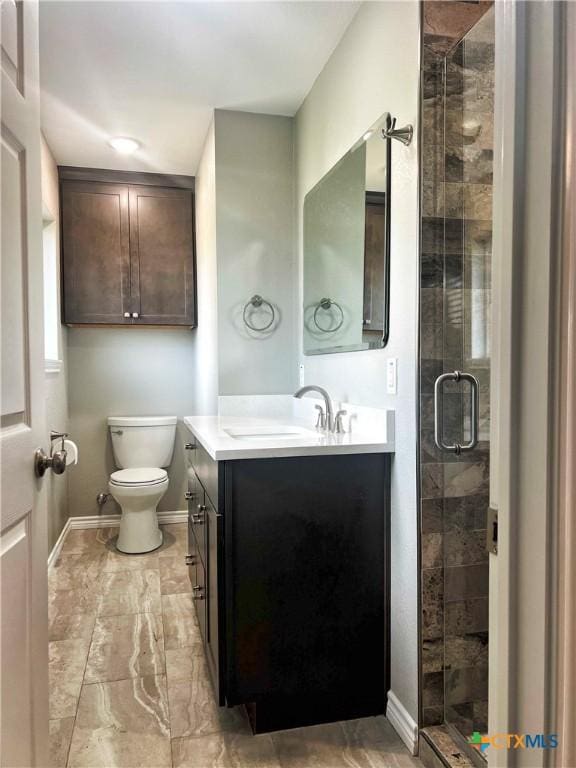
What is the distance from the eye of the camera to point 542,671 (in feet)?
1.76

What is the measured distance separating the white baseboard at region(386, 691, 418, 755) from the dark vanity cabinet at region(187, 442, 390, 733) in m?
0.03

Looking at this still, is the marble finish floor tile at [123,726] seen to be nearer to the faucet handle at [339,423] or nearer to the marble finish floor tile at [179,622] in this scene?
the marble finish floor tile at [179,622]

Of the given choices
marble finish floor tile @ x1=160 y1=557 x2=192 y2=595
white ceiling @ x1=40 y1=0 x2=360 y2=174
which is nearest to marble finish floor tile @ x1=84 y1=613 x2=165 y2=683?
marble finish floor tile @ x1=160 y1=557 x2=192 y2=595

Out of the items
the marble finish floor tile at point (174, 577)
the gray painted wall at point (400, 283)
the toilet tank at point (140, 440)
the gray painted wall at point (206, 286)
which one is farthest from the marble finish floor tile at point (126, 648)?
the toilet tank at point (140, 440)

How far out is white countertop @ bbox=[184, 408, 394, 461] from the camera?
1601 mm

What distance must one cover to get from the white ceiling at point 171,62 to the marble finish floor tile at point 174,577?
248 cm

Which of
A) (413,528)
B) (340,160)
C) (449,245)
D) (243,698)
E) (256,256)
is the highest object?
(340,160)

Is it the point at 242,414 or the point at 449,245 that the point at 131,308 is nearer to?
the point at 242,414

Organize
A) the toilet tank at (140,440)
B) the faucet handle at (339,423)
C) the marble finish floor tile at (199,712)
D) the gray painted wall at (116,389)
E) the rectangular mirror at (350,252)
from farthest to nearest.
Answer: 1. the gray painted wall at (116,389)
2. the toilet tank at (140,440)
3. the faucet handle at (339,423)
4. the rectangular mirror at (350,252)
5. the marble finish floor tile at (199,712)

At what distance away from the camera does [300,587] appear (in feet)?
5.39

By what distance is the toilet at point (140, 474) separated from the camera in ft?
10.6

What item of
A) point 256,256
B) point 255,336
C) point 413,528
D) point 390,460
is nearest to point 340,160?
point 256,256

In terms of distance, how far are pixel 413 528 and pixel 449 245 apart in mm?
865

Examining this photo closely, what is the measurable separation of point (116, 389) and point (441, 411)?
282 centimetres
